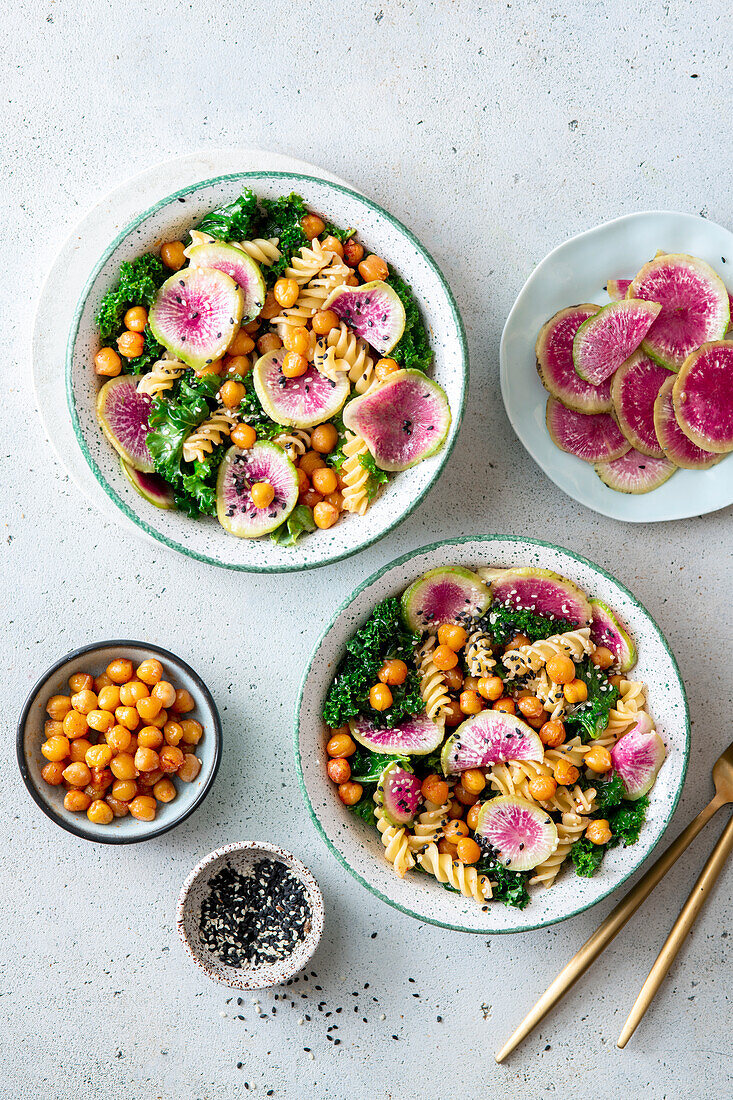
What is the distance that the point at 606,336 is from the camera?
10.8 ft

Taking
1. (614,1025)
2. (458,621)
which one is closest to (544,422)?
(458,621)

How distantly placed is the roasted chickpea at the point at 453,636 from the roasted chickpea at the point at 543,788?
1.97 ft

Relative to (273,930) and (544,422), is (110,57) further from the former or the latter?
(273,930)

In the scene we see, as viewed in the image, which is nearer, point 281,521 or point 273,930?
point 281,521

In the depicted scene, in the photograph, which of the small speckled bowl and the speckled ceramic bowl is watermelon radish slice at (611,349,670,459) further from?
the small speckled bowl

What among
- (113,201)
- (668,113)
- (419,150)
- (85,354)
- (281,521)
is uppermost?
(668,113)

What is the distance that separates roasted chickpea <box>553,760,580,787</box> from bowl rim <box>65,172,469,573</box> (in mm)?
1157

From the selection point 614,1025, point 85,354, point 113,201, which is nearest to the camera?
point 85,354

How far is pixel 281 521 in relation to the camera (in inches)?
121

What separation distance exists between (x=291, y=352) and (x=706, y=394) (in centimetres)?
171

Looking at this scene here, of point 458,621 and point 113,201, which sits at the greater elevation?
point 113,201

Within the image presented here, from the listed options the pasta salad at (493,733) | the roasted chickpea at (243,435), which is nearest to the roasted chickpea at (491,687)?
the pasta salad at (493,733)

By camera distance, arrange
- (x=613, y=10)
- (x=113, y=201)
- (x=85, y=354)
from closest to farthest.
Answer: (x=85, y=354) → (x=113, y=201) → (x=613, y=10)

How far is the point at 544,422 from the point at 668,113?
1454 mm
